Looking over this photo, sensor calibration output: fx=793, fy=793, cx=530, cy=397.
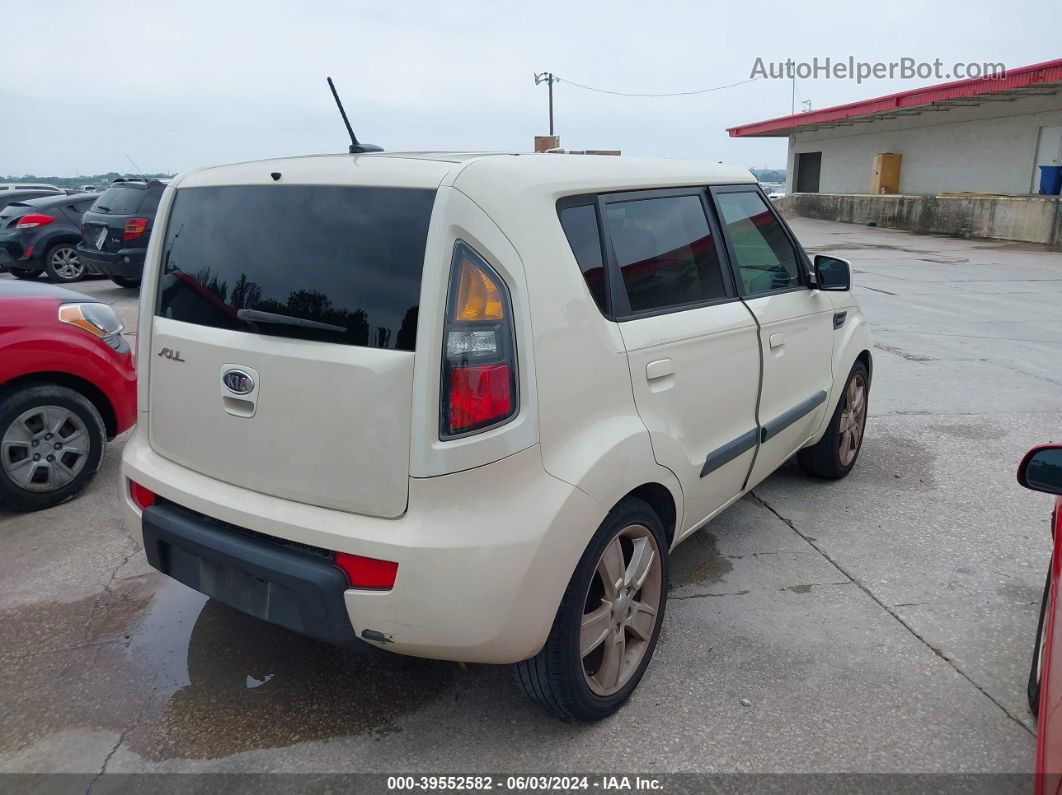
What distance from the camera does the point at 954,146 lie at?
26.1 m

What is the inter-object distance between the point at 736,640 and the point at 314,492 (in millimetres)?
1746

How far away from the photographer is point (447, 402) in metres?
2.09

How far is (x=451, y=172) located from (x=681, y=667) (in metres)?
1.91

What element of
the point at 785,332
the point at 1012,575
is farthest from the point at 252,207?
the point at 1012,575

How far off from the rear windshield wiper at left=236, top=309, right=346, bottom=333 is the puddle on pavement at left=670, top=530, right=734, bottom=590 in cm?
200

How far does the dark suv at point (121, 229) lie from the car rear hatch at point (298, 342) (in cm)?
973

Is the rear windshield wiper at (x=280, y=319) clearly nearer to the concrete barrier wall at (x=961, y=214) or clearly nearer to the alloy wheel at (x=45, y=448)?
the alloy wheel at (x=45, y=448)

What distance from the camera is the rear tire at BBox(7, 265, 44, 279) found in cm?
1318

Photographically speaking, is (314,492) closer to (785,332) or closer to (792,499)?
(785,332)

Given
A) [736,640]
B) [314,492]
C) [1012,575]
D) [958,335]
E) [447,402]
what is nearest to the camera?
[447,402]

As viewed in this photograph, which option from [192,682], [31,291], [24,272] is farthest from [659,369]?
[24,272]

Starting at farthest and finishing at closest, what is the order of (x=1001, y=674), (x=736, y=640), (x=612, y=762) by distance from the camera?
1. (x=736, y=640)
2. (x=1001, y=674)
3. (x=612, y=762)

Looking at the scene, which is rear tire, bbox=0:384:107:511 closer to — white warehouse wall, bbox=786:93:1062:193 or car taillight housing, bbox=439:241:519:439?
car taillight housing, bbox=439:241:519:439

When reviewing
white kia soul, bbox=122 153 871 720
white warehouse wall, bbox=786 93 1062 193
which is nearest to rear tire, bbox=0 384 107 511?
white kia soul, bbox=122 153 871 720
